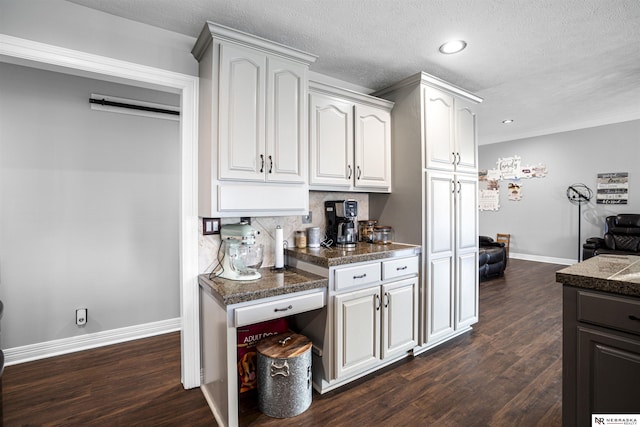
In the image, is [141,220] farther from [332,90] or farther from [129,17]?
[332,90]

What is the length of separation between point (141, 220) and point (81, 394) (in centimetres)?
154

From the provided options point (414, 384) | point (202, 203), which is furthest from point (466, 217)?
point (202, 203)

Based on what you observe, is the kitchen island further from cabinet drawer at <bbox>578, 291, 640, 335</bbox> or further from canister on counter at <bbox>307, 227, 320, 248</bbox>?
canister on counter at <bbox>307, 227, 320, 248</bbox>

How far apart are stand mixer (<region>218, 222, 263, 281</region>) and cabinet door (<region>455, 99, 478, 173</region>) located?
2142mm

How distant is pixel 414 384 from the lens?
88.0 inches

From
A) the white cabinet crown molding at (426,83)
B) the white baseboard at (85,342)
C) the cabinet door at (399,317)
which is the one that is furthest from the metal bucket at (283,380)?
the white cabinet crown molding at (426,83)

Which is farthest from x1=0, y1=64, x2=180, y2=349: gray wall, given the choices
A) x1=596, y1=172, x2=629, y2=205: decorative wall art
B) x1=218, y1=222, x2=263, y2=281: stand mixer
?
x1=596, y1=172, x2=629, y2=205: decorative wall art

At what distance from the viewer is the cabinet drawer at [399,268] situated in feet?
7.89

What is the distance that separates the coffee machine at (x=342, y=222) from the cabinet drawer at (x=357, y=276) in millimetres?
332

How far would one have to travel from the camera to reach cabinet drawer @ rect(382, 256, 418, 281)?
7.89 feet

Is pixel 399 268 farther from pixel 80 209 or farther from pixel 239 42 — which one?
pixel 80 209

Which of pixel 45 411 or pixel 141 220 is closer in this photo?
pixel 45 411

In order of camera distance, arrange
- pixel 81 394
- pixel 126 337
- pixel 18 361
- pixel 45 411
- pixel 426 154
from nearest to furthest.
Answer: pixel 45 411 → pixel 81 394 → pixel 18 361 → pixel 426 154 → pixel 126 337

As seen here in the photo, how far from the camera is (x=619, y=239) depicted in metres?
5.09
